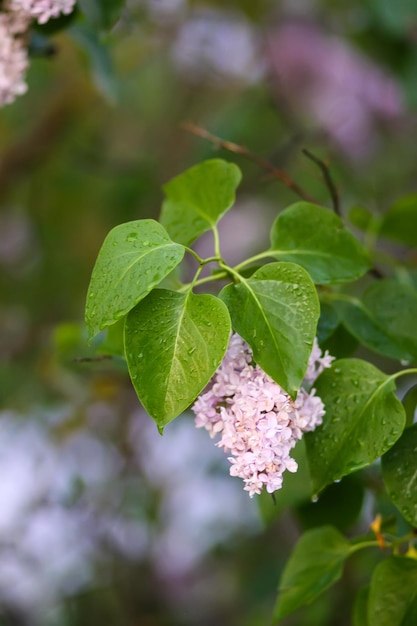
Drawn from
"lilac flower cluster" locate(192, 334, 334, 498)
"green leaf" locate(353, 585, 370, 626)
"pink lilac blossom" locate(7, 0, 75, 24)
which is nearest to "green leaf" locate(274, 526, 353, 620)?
"green leaf" locate(353, 585, 370, 626)

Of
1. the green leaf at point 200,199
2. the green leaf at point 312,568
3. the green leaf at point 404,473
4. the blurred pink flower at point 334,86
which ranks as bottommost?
the blurred pink flower at point 334,86

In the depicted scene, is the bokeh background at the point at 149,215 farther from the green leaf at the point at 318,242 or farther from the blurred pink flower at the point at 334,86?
the green leaf at the point at 318,242

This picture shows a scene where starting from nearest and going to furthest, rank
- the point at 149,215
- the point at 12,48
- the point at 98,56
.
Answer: the point at 12,48 < the point at 98,56 < the point at 149,215

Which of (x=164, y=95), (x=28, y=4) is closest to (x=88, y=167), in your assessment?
(x=164, y=95)

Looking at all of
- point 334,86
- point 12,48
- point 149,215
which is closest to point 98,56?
point 12,48

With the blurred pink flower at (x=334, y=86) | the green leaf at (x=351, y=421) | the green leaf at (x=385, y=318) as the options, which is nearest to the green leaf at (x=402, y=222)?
the green leaf at (x=385, y=318)

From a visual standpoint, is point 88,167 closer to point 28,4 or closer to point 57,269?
point 57,269

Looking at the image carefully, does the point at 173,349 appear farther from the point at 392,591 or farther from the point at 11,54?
the point at 11,54
